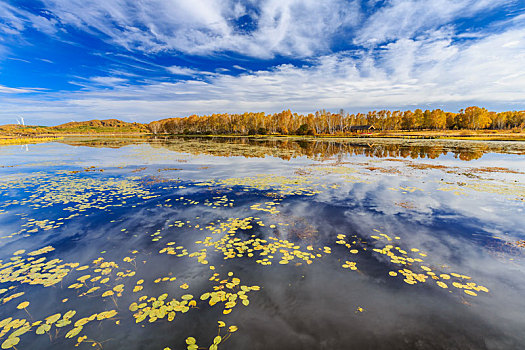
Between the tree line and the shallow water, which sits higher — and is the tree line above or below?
above

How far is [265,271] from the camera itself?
6.66 m

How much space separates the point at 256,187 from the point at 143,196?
25.3 feet

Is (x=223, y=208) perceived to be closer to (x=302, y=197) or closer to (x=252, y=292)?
(x=302, y=197)

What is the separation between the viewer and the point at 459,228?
9.38 m

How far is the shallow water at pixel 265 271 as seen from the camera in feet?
15.2

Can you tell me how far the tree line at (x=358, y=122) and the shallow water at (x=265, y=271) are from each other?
109m

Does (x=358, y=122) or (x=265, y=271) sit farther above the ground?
(x=358, y=122)

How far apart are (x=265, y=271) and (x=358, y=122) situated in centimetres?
20050

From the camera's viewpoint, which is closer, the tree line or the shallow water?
the shallow water

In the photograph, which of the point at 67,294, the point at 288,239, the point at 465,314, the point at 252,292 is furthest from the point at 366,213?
the point at 67,294

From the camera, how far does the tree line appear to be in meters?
126

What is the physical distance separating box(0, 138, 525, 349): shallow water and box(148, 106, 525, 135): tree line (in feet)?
358

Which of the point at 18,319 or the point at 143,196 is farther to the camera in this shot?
the point at 143,196

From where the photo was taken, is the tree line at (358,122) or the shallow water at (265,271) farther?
the tree line at (358,122)
